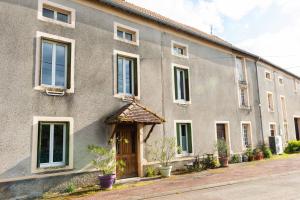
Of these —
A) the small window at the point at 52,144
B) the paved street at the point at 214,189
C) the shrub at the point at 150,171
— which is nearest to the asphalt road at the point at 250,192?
the paved street at the point at 214,189

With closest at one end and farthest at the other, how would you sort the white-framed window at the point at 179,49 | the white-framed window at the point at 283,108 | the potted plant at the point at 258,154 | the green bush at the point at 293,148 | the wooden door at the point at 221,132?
1. the white-framed window at the point at 179,49
2. the wooden door at the point at 221,132
3. the potted plant at the point at 258,154
4. the green bush at the point at 293,148
5. the white-framed window at the point at 283,108

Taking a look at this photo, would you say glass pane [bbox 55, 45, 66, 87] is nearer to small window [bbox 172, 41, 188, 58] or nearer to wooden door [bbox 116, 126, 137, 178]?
wooden door [bbox 116, 126, 137, 178]

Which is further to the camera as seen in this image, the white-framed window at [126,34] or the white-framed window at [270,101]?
the white-framed window at [270,101]

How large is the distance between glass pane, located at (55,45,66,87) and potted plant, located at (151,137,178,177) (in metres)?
5.33

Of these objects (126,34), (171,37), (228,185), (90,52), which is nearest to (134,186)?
(228,185)

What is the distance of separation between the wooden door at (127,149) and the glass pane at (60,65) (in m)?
3.32

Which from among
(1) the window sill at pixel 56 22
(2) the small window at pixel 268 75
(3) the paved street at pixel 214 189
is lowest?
(3) the paved street at pixel 214 189

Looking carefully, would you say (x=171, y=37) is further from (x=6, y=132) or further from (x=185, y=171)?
(x=6, y=132)

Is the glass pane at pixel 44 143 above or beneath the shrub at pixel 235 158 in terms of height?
above

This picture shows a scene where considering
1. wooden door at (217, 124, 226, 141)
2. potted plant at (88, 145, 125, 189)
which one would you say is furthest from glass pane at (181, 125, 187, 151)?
potted plant at (88, 145, 125, 189)

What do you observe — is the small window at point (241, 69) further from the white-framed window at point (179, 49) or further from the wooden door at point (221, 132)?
the white-framed window at point (179, 49)

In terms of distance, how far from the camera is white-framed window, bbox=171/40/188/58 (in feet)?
48.0

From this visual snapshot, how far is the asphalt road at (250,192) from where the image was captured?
7.44 m

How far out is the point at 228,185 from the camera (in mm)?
9797
